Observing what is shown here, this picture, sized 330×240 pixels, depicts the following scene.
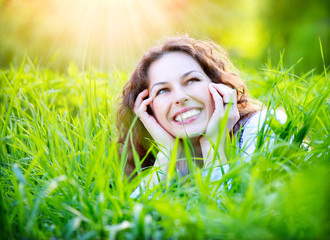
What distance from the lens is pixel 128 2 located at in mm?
7355

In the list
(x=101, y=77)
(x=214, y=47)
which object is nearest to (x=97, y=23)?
(x=101, y=77)

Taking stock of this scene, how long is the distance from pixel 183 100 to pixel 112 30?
5859mm

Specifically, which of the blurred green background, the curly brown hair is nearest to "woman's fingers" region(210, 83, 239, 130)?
the curly brown hair

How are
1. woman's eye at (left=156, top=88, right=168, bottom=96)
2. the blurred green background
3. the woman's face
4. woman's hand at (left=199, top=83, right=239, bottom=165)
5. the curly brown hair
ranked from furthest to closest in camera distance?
1. the blurred green background
2. the curly brown hair
3. woman's eye at (left=156, top=88, right=168, bottom=96)
4. the woman's face
5. woman's hand at (left=199, top=83, right=239, bottom=165)

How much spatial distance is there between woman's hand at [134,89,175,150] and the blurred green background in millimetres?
3751

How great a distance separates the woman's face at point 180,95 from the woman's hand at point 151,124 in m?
0.04

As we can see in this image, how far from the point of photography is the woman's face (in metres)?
2.08

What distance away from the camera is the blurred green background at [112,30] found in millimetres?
6707

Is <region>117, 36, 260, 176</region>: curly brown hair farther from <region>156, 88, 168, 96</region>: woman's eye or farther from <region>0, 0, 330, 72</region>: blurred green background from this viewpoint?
<region>0, 0, 330, 72</region>: blurred green background

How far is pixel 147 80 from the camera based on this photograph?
2443mm

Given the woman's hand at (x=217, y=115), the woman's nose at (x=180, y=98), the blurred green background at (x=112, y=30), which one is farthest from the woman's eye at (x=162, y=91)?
the blurred green background at (x=112, y=30)

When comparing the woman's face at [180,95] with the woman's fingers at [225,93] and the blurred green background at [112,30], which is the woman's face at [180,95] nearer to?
the woman's fingers at [225,93]

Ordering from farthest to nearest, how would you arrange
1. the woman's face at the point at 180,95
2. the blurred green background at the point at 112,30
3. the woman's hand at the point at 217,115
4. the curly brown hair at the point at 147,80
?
1. the blurred green background at the point at 112,30
2. the curly brown hair at the point at 147,80
3. the woman's face at the point at 180,95
4. the woman's hand at the point at 217,115

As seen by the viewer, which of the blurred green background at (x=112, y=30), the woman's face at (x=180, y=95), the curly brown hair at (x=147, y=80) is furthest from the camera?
the blurred green background at (x=112, y=30)
